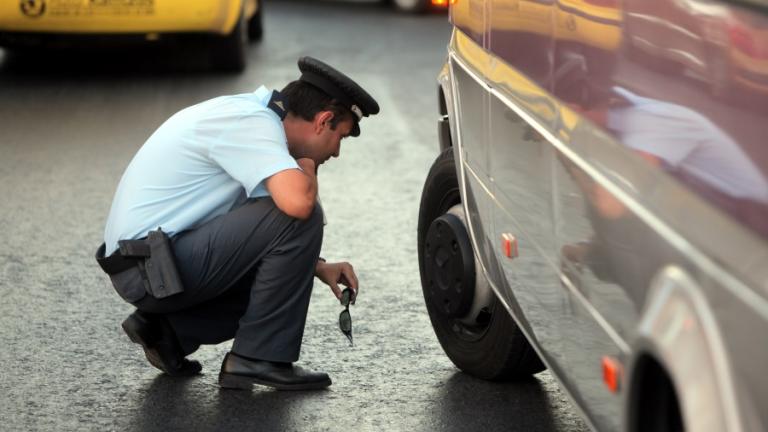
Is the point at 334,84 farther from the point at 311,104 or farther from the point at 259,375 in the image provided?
the point at 259,375

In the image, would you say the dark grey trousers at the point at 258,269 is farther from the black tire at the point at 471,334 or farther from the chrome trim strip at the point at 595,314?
the chrome trim strip at the point at 595,314

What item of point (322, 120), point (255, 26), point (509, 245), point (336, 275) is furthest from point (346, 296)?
point (255, 26)

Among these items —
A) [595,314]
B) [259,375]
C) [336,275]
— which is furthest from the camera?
[336,275]

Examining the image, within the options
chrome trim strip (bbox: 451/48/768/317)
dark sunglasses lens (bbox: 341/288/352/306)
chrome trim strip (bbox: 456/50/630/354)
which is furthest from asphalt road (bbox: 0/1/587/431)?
chrome trim strip (bbox: 451/48/768/317)

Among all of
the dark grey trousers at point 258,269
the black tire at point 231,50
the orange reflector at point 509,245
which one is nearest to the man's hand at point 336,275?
the dark grey trousers at point 258,269

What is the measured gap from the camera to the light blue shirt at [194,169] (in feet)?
13.6

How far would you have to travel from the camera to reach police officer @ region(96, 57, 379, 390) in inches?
164

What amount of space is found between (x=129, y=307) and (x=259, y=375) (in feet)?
3.68

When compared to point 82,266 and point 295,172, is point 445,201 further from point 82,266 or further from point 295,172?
point 82,266

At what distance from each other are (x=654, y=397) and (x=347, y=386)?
2092 millimetres

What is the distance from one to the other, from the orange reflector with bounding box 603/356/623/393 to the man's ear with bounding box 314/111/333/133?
176 cm

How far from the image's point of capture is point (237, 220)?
422 centimetres

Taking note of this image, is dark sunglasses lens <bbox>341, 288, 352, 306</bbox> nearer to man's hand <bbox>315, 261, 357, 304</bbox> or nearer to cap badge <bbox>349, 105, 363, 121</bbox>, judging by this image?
man's hand <bbox>315, 261, 357, 304</bbox>

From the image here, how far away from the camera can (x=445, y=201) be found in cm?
→ 452
